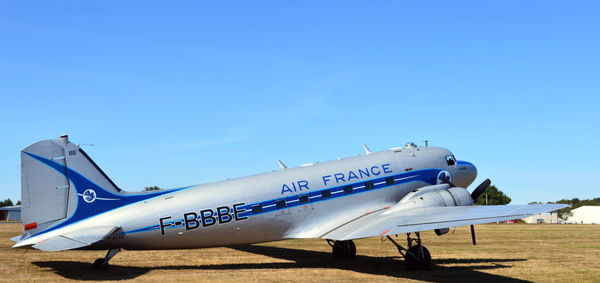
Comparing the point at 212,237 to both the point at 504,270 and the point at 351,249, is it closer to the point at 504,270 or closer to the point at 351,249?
the point at 351,249

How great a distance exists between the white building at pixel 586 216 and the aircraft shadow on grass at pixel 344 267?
87.0 m

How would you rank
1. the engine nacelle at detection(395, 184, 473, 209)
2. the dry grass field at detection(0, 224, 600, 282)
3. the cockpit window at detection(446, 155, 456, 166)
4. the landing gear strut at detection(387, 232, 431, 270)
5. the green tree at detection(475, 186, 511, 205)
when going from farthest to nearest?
the green tree at detection(475, 186, 511, 205), the cockpit window at detection(446, 155, 456, 166), the engine nacelle at detection(395, 184, 473, 209), the landing gear strut at detection(387, 232, 431, 270), the dry grass field at detection(0, 224, 600, 282)

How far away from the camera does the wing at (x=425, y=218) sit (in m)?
16.4

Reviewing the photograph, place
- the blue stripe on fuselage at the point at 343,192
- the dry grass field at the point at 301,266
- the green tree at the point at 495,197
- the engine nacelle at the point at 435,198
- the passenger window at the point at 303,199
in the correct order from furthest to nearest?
the green tree at the point at 495,197 < the engine nacelle at the point at 435,198 < the passenger window at the point at 303,199 < the blue stripe on fuselage at the point at 343,192 < the dry grass field at the point at 301,266

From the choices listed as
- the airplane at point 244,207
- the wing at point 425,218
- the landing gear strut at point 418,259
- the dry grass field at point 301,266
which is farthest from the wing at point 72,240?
the landing gear strut at point 418,259

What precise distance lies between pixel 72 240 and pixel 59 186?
2.05 m

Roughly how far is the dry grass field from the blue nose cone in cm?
312

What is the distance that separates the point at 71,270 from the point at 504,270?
1423 cm

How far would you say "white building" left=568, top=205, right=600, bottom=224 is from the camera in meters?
97.0

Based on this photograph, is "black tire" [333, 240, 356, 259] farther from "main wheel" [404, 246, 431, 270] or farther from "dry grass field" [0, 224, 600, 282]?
"main wheel" [404, 246, 431, 270]

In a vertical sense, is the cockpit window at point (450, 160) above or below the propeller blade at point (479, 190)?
above

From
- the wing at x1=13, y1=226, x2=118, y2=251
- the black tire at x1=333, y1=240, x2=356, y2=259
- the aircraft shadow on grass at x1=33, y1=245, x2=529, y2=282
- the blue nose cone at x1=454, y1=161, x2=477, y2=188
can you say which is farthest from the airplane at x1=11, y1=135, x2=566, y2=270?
the black tire at x1=333, y1=240, x2=356, y2=259

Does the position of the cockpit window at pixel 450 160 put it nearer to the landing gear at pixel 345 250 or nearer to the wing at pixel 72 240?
the landing gear at pixel 345 250

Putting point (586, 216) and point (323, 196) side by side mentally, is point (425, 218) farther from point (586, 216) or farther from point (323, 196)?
point (586, 216)
